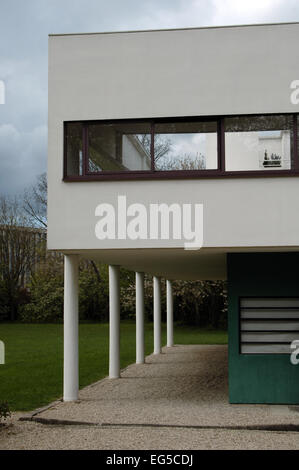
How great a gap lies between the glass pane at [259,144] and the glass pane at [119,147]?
140 cm

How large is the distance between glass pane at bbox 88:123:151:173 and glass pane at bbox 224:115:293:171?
1.40 m

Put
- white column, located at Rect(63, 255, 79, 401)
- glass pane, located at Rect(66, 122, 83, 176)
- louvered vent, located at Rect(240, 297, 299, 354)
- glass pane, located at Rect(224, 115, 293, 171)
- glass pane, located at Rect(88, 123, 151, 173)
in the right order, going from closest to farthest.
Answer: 1. glass pane, located at Rect(224, 115, 293, 171)
2. glass pane, located at Rect(88, 123, 151, 173)
3. glass pane, located at Rect(66, 122, 83, 176)
4. louvered vent, located at Rect(240, 297, 299, 354)
5. white column, located at Rect(63, 255, 79, 401)

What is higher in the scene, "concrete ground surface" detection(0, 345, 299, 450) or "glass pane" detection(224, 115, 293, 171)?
"glass pane" detection(224, 115, 293, 171)

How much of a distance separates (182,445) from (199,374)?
26.9ft

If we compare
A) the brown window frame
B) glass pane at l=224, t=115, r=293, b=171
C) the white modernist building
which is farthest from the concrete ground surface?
glass pane at l=224, t=115, r=293, b=171

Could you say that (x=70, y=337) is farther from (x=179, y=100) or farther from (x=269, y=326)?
(x=179, y=100)

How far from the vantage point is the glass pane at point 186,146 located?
415 inches

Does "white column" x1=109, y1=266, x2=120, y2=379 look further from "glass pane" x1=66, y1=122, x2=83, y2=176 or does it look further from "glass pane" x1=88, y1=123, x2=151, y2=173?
"glass pane" x1=88, y1=123, x2=151, y2=173

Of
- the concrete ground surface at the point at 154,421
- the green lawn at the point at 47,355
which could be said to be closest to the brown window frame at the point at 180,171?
the concrete ground surface at the point at 154,421

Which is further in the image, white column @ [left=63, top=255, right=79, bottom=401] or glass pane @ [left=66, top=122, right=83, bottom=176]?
white column @ [left=63, top=255, right=79, bottom=401]

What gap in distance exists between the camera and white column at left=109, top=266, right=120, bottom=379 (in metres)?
15.3

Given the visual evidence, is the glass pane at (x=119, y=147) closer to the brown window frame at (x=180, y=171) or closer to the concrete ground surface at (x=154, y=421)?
the brown window frame at (x=180, y=171)
